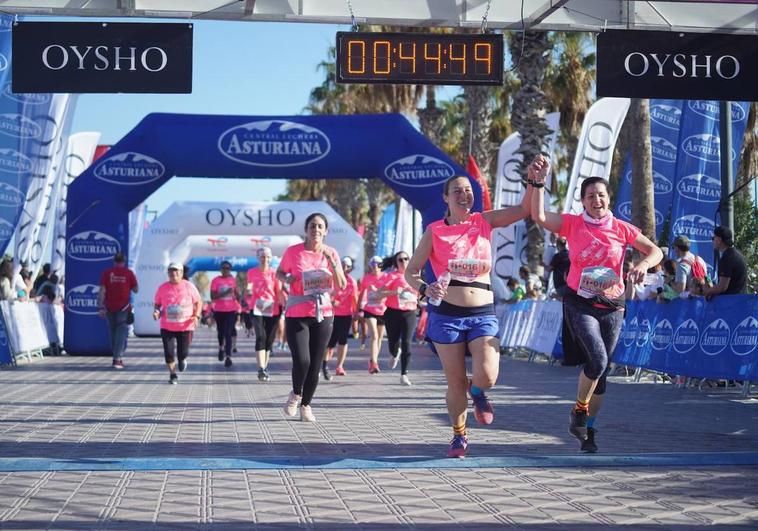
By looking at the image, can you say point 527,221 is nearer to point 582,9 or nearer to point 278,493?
point 582,9

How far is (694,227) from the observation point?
18.4m

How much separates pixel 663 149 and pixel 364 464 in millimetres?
16142

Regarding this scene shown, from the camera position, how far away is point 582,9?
1200cm

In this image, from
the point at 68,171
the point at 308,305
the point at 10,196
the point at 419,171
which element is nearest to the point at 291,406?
the point at 308,305

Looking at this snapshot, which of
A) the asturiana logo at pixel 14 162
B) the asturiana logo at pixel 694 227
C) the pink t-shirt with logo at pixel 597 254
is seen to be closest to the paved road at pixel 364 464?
the pink t-shirt with logo at pixel 597 254

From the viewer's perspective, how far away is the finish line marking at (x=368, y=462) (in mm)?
7203

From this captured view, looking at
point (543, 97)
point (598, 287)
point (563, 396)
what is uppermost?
point (543, 97)

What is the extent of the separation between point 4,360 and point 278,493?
13755 millimetres

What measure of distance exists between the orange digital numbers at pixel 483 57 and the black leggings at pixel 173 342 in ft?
20.0

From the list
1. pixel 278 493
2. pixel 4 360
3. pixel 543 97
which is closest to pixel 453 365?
pixel 278 493

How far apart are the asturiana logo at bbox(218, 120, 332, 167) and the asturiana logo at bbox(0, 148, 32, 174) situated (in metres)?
3.66

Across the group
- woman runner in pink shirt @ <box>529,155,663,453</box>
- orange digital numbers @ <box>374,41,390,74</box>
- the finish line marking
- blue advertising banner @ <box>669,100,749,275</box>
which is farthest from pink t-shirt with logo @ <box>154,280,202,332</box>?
woman runner in pink shirt @ <box>529,155,663,453</box>

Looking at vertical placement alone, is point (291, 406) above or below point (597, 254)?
below

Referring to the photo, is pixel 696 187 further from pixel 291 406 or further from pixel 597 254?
pixel 597 254
